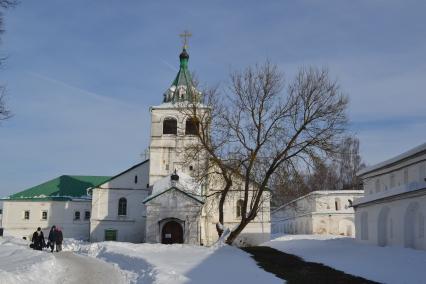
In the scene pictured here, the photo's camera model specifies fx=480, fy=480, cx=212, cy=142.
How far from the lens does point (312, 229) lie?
5525 cm

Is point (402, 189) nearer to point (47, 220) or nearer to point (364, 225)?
point (364, 225)

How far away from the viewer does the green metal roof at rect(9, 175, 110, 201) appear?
163 ft

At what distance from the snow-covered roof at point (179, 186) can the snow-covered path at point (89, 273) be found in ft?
50.9

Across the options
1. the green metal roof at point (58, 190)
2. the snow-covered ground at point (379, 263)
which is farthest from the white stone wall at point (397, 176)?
the green metal roof at point (58, 190)

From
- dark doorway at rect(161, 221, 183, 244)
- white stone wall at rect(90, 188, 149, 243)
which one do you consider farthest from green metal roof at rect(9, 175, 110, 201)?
dark doorway at rect(161, 221, 183, 244)

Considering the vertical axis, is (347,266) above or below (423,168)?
below

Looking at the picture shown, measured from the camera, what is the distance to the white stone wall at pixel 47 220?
48.3 metres

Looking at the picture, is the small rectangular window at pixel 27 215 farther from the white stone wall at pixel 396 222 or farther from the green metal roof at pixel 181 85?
the white stone wall at pixel 396 222

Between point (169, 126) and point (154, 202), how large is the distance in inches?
345

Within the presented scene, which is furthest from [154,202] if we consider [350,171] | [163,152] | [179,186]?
[350,171]

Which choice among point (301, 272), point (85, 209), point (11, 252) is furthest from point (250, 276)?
point (85, 209)

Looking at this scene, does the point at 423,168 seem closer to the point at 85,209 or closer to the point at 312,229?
the point at 312,229

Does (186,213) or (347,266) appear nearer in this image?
(347,266)

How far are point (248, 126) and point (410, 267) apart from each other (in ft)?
44.7
